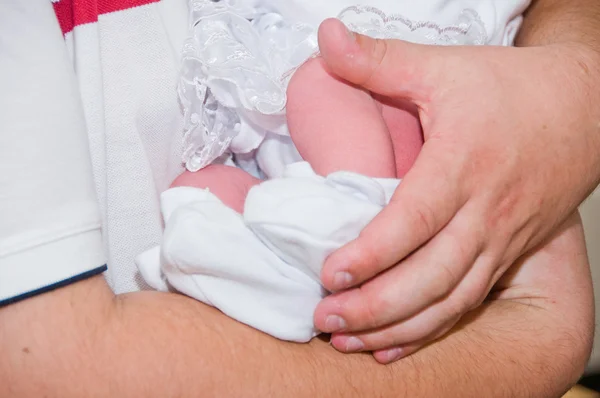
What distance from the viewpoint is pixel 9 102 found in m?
0.54

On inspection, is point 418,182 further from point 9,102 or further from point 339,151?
point 9,102

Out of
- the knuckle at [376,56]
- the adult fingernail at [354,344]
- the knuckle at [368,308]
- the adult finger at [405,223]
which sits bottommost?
the adult fingernail at [354,344]

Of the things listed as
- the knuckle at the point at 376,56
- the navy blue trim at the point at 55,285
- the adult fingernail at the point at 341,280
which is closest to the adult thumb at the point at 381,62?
the knuckle at the point at 376,56

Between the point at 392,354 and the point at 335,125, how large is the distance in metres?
0.26

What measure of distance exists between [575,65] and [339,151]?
1.14 feet

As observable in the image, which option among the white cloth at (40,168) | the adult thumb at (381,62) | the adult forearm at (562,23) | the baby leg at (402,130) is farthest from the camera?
the adult forearm at (562,23)

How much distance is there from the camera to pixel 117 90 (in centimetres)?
75

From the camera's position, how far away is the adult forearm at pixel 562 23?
841 millimetres

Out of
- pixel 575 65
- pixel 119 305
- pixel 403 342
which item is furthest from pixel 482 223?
pixel 119 305

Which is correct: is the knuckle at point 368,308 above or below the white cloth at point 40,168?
below

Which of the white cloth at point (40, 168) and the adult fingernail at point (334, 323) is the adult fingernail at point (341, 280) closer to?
the adult fingernail at point (334, 323)

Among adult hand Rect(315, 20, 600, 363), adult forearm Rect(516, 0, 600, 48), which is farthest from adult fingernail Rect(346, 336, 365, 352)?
adult forearm Rect(516, 0, 600, 48)

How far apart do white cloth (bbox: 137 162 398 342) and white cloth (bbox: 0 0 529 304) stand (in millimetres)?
100

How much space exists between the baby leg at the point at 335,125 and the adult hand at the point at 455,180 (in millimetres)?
26
